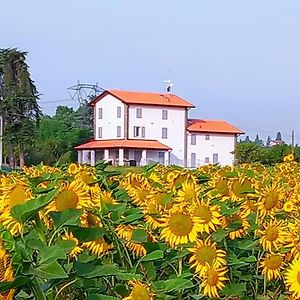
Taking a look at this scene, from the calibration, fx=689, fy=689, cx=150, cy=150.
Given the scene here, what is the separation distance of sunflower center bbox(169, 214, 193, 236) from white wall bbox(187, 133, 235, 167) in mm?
39228

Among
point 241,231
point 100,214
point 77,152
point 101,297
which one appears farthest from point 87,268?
point 77,152

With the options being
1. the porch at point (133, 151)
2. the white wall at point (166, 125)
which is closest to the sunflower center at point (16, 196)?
the porch at point (133, 151)

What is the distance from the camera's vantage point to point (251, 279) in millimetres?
1633

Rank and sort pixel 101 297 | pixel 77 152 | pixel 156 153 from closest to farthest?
1. pixel 101 297
2. pixel 156 153
3. pixel 77 152

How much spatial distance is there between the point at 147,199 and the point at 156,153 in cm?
3805

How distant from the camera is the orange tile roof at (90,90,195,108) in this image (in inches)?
1561

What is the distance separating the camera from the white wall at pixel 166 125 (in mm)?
39656

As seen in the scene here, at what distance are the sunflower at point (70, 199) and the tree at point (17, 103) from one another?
38.4 m

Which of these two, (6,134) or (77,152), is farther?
(77,152)

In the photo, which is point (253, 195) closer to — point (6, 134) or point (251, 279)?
point (251, 279)

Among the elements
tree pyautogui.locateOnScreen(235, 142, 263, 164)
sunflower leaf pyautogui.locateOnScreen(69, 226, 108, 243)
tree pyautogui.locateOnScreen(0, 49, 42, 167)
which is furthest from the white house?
sunflower leaf pyautogui.locateOnScreen(69, 226, 108, 243)

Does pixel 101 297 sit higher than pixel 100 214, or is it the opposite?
pixel 100 214

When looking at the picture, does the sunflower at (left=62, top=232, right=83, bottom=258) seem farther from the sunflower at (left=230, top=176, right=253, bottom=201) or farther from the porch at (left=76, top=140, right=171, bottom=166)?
the porch at (left=76, top=140, right=171, bottom=166)

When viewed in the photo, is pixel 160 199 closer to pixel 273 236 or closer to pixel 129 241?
pixel 129 241
